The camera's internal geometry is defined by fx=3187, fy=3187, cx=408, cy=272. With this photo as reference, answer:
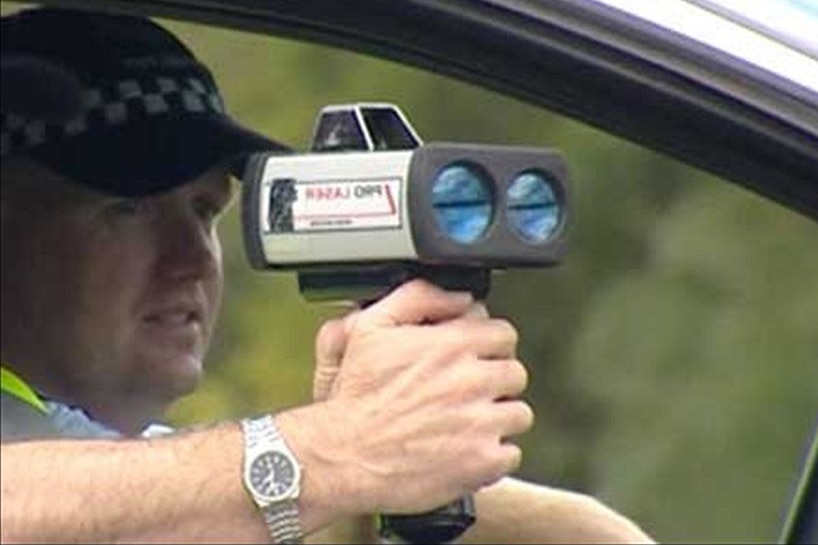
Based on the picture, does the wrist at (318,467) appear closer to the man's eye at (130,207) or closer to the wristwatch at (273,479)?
the wristwatch at (273,479)

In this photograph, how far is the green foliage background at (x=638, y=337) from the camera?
7.23m

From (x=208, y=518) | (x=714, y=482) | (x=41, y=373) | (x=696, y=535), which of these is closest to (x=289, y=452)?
(x=208, y=518)

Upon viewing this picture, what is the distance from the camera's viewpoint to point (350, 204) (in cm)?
210

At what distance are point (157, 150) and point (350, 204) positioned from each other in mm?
826

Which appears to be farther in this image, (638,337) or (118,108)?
(638,337)

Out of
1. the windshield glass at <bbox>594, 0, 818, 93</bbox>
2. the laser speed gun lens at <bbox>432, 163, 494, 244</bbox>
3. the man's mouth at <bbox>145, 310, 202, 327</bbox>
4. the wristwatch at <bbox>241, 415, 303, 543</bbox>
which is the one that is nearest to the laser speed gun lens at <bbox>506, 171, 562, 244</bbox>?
the laser speed gun lens at <bbox>432, 163, 494, 244</bbox>

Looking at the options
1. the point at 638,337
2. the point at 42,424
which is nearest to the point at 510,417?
the point at 42,424

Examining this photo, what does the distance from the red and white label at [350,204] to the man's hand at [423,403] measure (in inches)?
3.2

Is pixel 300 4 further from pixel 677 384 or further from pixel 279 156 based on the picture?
pixel 677 384

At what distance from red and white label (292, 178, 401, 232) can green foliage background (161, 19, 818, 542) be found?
170 inches

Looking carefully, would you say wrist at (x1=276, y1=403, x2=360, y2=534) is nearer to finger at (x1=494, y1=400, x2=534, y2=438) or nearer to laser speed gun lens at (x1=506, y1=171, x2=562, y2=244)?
finger at (x1=494, y1=400, x2=534, y2=438)

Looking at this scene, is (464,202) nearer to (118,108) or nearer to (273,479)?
(273,479)

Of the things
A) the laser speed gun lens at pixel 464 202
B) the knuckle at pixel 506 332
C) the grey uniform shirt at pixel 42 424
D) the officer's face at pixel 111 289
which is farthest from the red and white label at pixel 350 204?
the officer's face at pixel 111 289

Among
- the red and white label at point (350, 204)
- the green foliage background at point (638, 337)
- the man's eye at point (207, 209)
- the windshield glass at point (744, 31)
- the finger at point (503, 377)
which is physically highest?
the windshield glass at point (744, 31)
